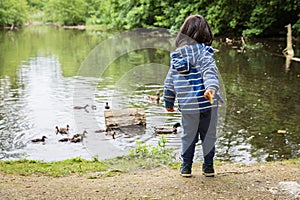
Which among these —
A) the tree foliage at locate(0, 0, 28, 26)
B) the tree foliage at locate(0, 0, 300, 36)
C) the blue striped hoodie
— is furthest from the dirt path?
the tree foliage at locate(0, 0, 28, 26)

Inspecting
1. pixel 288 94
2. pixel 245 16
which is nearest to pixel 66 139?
pixel 288 94

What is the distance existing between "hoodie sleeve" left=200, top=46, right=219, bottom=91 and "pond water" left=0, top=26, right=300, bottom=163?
292 cm

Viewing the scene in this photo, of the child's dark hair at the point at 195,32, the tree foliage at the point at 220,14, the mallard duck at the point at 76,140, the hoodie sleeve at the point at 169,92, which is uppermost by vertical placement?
the tree foliage at the point at 220,14

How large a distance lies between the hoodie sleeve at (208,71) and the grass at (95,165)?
1.81m

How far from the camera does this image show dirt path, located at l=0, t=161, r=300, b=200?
418 cm

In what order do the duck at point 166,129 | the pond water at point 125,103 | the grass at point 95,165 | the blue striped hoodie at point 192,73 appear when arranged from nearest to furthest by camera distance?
the blue striped hoodie at point 192,73
the grass at point 95,165
the pond water at point 125,103
the duck at point 166,129

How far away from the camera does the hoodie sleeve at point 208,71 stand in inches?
163

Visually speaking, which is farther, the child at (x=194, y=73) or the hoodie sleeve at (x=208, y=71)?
the child at (x=194, y=73)

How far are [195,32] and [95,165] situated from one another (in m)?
2.62

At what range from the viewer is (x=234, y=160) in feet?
22.5

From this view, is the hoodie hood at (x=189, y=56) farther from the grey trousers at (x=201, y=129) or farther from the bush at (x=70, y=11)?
the bush at (x=70, y=11)

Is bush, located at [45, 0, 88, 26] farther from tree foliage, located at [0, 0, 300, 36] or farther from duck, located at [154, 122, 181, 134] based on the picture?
duck, located at [154, 122, 181, 134]

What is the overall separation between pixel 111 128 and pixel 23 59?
45.7ft

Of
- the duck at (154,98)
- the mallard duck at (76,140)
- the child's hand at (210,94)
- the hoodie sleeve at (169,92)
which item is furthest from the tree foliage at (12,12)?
the child's hand at (210,94)
